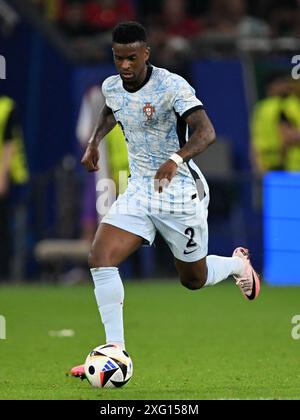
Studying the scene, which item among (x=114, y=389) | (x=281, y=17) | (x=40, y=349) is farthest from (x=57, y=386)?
(x=281, y=17)

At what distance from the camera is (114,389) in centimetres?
908

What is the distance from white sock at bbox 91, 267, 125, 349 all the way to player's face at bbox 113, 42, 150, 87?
128 centimetres

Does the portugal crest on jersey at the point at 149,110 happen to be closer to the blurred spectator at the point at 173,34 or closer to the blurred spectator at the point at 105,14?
the blurred spectator at the point at 173,34

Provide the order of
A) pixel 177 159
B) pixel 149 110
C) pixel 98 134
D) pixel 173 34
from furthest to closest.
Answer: pixel 173 34 < pixel 98 134 < pixel 149 110 < pixel 177 159

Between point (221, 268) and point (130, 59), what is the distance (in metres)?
1.85

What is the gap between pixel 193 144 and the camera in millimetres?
9258

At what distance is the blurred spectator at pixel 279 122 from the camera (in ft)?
59.8

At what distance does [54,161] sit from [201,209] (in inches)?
378

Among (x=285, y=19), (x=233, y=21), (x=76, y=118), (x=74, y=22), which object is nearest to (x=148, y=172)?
(x=76, y=118)

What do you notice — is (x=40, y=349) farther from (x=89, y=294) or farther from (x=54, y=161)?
(x=54, y=161)

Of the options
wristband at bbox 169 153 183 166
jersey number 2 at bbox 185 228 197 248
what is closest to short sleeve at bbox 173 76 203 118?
wristband at bbox 169 153 183 166

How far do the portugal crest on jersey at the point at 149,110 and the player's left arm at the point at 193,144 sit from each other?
26cm

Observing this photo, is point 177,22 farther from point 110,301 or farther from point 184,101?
point 110,301

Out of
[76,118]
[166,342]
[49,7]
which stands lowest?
[166,342]
